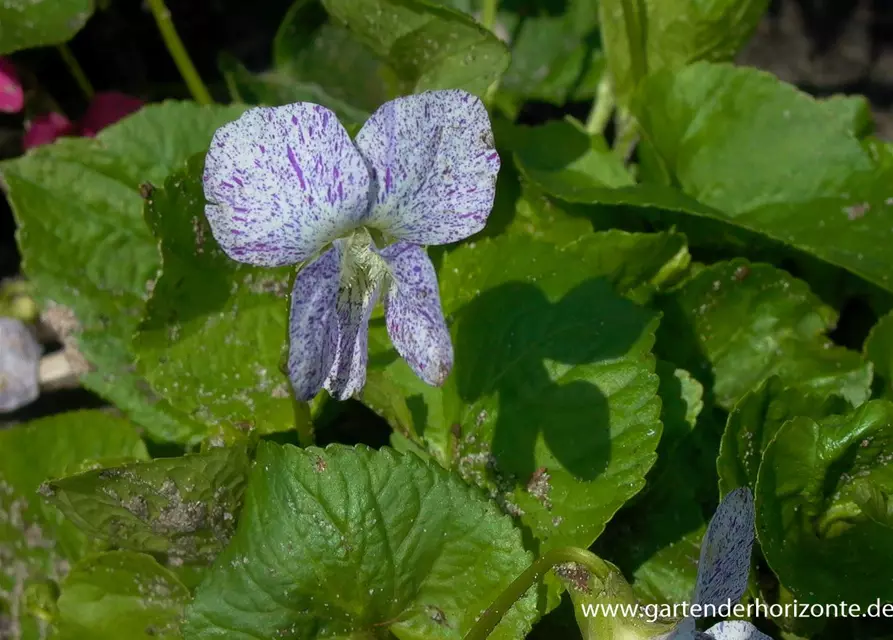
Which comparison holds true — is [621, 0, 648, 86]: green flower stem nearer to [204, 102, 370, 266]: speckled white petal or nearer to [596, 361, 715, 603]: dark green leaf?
[596, 361, 715, 603]: dark green leaf

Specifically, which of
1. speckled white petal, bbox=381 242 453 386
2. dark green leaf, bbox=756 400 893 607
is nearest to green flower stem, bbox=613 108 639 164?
dark green leaf, bbox=756 400 893 607

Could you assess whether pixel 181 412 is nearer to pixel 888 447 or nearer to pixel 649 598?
pixel 649 598

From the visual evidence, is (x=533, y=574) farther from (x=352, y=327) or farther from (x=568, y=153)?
(x=568, y=153)

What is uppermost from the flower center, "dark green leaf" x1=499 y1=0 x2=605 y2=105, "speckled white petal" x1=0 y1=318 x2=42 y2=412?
the flower center

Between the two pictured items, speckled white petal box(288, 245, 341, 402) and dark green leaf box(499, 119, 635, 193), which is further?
dark green leaf box(499, 119, 635, 193)

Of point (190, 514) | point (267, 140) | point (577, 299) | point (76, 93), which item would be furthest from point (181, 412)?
point (76, 93)

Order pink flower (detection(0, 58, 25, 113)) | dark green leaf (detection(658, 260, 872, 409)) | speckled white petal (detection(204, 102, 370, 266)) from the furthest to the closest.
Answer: pink flower (detection(0, 58, 25, 113)) → dark green leaf (detection(658, 260, 872, 409)) → speckled white petal (detection(204, 102, 370, 266))

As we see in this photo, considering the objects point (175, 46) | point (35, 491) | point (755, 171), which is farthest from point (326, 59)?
point (35, 491)
